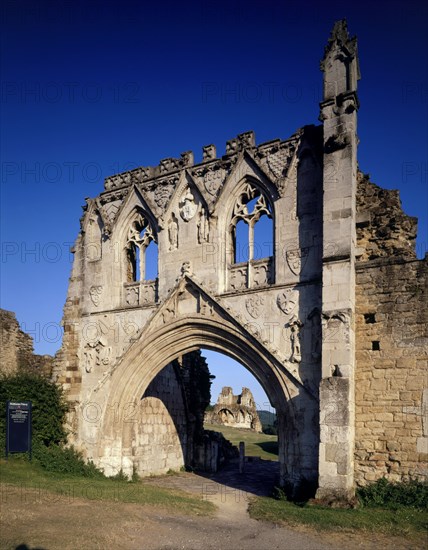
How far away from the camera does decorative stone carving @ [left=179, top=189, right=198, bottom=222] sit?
14067 mm

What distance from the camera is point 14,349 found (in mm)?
19062

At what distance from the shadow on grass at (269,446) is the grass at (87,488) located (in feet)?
A: 39.2

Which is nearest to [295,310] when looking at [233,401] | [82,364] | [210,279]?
[210,279]

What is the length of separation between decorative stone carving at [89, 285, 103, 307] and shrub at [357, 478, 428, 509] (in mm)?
8949

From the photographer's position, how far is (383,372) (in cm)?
1081

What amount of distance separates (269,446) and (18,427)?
1488cm

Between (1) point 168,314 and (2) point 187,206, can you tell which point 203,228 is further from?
(1) point 168,314

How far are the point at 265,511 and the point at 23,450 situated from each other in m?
6.53

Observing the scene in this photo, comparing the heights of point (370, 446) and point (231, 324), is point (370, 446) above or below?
below

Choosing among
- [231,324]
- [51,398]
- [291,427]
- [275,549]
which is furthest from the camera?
[51,398]

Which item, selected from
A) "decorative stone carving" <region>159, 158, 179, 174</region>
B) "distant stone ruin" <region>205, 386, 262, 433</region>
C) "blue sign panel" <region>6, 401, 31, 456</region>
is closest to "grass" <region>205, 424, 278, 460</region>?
"distant stone ruin" <region>205, 386, 262, 433</region>

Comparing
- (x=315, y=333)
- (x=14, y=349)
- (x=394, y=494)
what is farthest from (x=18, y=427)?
(x=394, y=494)

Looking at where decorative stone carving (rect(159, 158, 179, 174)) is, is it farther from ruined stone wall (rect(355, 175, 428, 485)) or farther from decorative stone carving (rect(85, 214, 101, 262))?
ruined stone wall (rect(355, 175, 428, 485))

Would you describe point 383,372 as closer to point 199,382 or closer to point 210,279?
point 210,279
